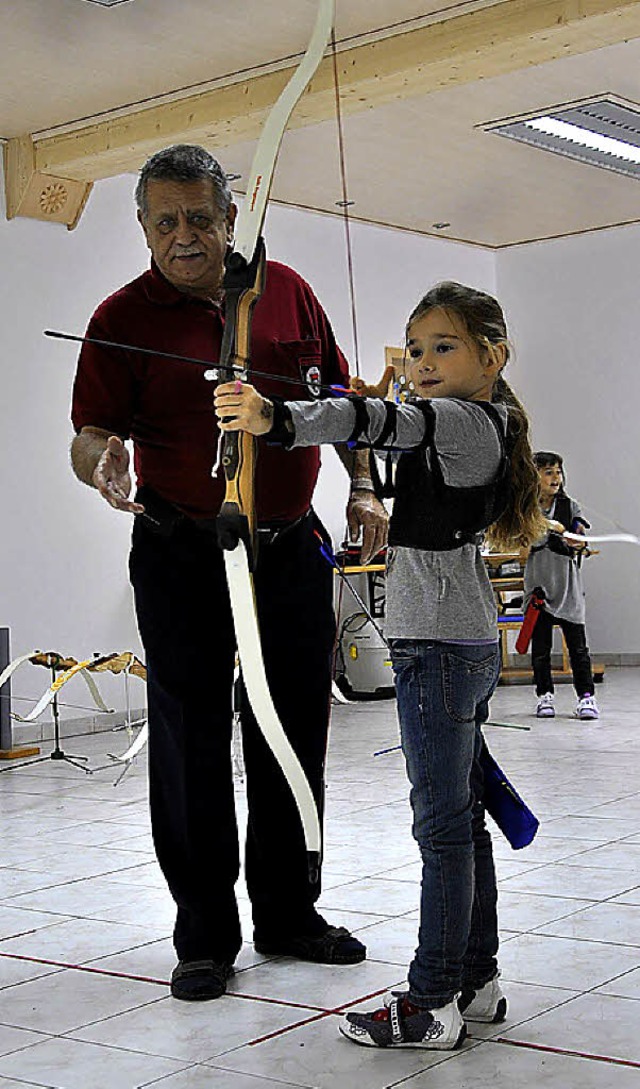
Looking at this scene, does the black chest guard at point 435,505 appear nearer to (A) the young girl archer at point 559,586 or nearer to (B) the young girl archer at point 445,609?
(B) the young girl archer at point 445,609

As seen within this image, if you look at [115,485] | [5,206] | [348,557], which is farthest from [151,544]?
[348,557]

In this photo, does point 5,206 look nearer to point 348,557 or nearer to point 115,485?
point 348,557

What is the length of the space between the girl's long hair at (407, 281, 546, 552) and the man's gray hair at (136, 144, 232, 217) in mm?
531

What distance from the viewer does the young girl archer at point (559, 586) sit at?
7.41 meters

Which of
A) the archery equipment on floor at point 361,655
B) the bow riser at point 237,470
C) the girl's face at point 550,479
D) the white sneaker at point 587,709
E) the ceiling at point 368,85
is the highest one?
the ceiling at point 368,85

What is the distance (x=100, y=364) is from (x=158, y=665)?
0.57 metres

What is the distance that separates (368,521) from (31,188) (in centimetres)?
486

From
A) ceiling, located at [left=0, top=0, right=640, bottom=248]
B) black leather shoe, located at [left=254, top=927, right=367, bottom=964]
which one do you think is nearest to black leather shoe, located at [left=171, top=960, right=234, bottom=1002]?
black leather shoe, located at [left=254, top=927, right=367, bottom=964]

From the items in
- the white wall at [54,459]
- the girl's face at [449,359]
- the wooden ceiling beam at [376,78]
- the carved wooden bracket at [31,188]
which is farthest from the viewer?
the white wall at [54,459]

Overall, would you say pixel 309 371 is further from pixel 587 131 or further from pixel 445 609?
pixel 587 131

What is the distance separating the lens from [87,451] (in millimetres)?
2664

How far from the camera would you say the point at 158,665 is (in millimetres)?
2830

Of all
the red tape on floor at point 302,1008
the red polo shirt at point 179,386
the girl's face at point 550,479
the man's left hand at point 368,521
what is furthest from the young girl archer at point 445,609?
the girl's face at point 550,479

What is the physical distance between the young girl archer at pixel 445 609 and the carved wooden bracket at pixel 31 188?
5.09 metres
